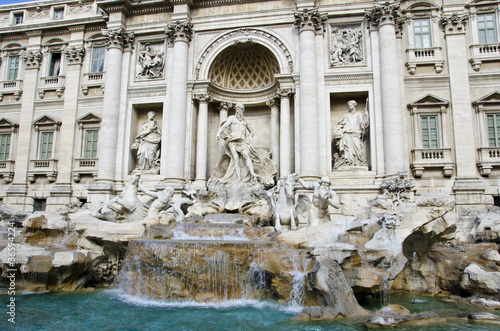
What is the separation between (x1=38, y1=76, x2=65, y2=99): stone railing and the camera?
2072 cm

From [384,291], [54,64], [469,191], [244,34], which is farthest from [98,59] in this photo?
[469,191]

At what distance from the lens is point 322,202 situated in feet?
39.5

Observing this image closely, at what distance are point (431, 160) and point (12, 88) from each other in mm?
22427

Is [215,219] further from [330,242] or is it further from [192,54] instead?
[192,54]

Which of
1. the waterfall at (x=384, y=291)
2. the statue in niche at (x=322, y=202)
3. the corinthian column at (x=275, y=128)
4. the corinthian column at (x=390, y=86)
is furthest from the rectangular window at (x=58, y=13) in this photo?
the waterfall at (x=384, y=291)

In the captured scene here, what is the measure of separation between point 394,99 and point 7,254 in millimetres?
14872

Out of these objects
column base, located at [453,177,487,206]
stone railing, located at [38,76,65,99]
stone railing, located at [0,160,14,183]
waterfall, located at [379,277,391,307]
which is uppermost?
stone railing, located at [38,76,65,99]

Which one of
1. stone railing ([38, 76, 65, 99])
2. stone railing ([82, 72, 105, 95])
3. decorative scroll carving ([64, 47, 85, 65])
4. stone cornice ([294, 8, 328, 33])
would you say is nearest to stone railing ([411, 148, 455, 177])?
stone cornice ([294, 8, 328, 33])

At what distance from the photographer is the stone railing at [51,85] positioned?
2072 cm

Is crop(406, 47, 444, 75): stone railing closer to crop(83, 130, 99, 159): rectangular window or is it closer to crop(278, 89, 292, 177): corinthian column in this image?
crop(278, 89, 292, 177): corinthian column

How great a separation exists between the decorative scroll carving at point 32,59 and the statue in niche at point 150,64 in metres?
6.76

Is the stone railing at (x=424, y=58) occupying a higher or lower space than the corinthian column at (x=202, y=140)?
higher

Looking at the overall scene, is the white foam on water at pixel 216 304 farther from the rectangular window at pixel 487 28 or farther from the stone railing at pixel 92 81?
the rectangular window at pixel 487 28

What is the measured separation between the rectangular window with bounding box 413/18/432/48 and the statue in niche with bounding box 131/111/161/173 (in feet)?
42.2
